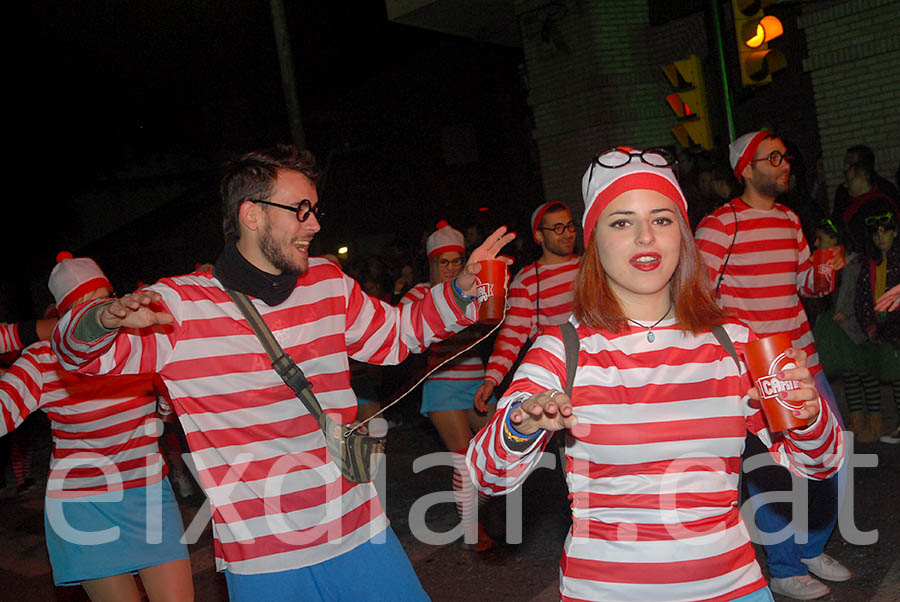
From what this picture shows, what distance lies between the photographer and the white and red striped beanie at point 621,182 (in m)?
2.59

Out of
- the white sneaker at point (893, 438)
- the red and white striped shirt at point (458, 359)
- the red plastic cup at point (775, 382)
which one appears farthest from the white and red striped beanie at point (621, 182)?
the white sneaker at point (893, 438)

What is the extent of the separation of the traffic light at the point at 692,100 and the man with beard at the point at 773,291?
3.23 metres

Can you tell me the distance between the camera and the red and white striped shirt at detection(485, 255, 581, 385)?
20.3 ft

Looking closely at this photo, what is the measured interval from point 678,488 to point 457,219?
2178cm

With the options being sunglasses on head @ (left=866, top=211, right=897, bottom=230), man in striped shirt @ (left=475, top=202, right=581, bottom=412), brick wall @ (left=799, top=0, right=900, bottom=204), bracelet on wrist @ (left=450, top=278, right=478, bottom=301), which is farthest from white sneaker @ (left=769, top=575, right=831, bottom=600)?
brick wall @ (left=799, top=0, right=900, bottom=204)

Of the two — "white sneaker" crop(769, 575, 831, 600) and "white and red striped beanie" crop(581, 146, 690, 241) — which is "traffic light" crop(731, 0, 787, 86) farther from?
"white and red striped beanie" crop(581, 146, 690, 241)

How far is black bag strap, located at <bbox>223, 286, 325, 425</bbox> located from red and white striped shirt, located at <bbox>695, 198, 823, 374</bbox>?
276cm

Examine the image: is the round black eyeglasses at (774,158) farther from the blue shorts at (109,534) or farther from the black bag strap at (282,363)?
the blue shorts at (109,534)

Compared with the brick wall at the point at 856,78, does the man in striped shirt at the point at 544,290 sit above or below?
below

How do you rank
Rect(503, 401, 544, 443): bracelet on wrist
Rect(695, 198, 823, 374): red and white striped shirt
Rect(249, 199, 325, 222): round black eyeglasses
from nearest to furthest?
Rect(503, 401, 544, 443): bracelet on wrist < Rect(249, 199, 325, 222): round black eyeglasses < Rect(695, 198, 823, 374): red and white striped shirt

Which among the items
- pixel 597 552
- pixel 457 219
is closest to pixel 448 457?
pixel 597 552

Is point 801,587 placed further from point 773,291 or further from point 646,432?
point 646,432

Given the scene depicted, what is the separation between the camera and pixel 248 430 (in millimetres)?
3111

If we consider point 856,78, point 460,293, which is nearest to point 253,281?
point 460,293
